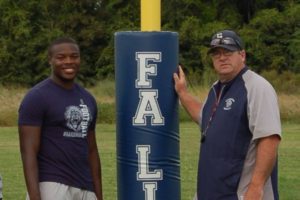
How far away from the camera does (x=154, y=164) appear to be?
22.2 ft

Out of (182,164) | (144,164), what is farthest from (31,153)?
(182,164)

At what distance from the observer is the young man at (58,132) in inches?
230

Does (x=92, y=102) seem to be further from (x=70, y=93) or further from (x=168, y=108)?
(x=168, y=108)

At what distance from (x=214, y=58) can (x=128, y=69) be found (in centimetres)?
92

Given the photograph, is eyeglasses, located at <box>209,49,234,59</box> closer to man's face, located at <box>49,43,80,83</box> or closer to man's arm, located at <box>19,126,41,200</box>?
man's face, located at <box>49,43,80,83</box>

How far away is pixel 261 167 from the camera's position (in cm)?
574

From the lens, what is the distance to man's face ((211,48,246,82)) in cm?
597

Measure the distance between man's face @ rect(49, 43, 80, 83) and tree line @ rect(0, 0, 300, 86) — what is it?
37059mm

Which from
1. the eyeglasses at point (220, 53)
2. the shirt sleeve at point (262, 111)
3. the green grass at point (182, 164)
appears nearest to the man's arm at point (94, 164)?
the eyeglasses at point (220, 53)

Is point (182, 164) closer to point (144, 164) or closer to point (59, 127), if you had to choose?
point (144, 164)

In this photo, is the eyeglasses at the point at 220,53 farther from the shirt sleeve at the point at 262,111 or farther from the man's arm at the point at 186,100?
the man's arm at the point at 186,100

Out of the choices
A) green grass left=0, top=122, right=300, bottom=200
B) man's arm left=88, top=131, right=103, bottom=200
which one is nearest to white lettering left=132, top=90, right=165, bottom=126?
man's arm left=88, top=131, right=103, bottom=200

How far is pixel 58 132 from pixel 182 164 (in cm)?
1049

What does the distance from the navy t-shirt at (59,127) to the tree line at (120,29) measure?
37.1 meters
